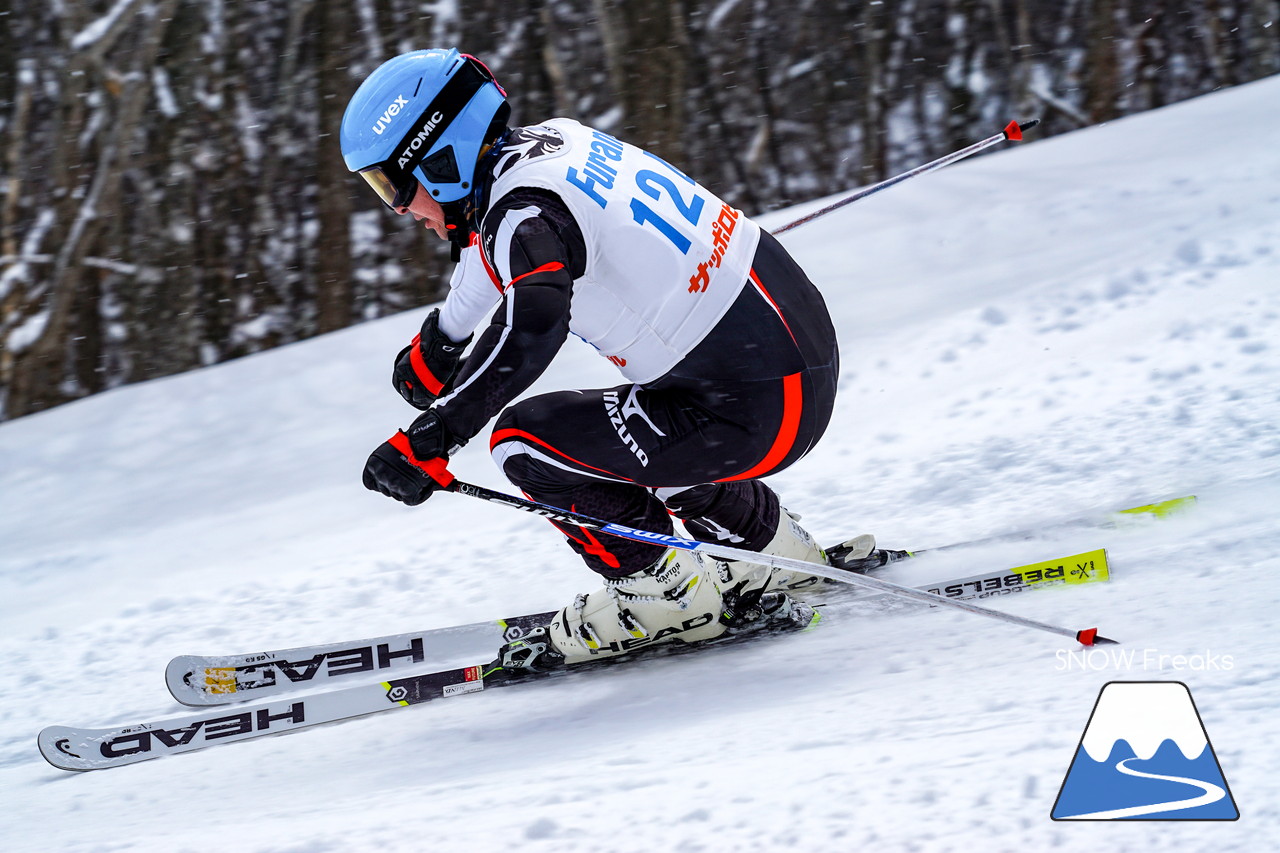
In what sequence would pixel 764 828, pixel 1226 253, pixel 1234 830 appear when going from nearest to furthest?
1. pixel 1234 830
2. pixel 764 828
3. pixel 1226 253

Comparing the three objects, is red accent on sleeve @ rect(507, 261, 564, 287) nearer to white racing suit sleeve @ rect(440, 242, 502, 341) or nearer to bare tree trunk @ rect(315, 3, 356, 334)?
white racing suit sleeve @ rect(440, 242, 502, 341)

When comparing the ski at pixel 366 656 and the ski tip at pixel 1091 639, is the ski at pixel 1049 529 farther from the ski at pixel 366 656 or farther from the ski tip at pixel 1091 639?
the ski tip at pixel 1091 639

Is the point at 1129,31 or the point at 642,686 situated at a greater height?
the point at 1129,31

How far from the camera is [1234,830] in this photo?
1.51 metres

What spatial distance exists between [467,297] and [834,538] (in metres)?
1.57

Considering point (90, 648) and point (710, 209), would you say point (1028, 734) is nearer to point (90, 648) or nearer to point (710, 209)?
point (710, 209)

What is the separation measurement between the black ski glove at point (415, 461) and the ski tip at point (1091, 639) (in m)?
1.40

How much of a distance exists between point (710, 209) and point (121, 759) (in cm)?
198

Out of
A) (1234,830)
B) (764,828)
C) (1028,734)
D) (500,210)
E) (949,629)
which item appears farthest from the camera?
(949,629)

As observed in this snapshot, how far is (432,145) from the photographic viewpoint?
2.29m

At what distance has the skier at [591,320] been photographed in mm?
2238

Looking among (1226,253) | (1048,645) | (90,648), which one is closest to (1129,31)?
(1226,253)

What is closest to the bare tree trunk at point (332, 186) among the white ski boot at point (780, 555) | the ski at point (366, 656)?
the ski at point (366, 656)

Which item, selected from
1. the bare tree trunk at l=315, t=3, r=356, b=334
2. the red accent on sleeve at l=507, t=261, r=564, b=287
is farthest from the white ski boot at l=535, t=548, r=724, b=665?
the bare tree trunk at l=315, t=3, r=356, b=334
